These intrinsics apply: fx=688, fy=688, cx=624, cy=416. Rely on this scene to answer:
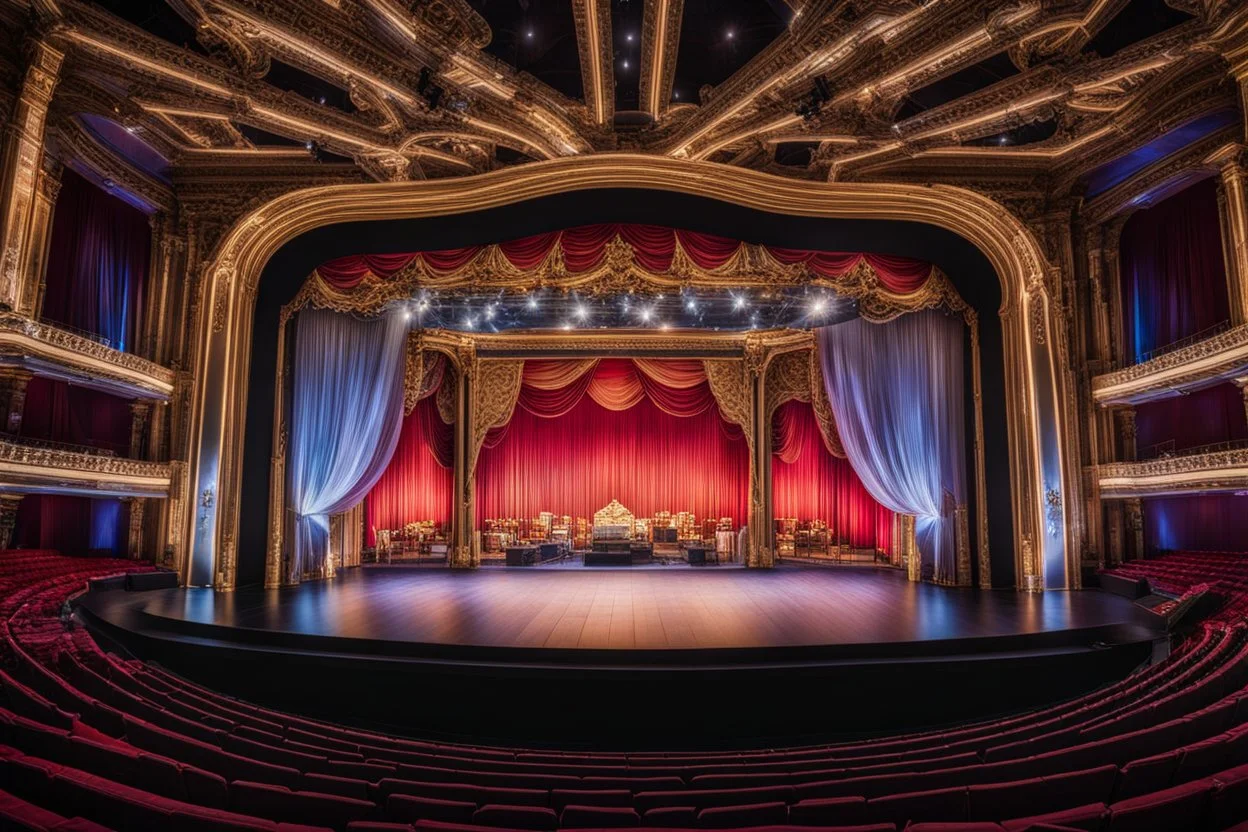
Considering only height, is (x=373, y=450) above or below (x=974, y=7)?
below

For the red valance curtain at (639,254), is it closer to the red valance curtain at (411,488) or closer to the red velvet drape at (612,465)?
the red valance curtain at (411,488)

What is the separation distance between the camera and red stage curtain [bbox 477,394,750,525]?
15359mm

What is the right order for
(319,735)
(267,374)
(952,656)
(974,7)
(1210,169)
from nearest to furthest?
(319,735) < (952,656) < (974,7) < (1210,169) < (267,374)

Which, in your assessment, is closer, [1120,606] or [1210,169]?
[1120,606]

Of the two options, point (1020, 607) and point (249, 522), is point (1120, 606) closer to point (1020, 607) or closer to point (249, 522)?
point (1020, 607)

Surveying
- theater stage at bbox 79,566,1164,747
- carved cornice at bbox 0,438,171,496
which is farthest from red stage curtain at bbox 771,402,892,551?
carved cornice at bbox 0,438,171,496

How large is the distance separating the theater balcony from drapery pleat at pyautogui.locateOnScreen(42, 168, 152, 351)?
1356 centimetres

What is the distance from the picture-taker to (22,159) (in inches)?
Result: 278

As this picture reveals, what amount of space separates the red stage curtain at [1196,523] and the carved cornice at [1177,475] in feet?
3.63

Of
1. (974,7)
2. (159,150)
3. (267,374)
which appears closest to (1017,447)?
(974,7)

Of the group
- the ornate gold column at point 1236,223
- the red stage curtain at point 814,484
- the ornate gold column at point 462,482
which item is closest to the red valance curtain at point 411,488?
the ornate gold column at point 462,482

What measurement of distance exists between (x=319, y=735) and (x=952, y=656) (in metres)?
4.46

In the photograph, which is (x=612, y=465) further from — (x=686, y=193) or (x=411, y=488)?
(x=686, y=193)

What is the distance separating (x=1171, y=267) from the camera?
9180mm
